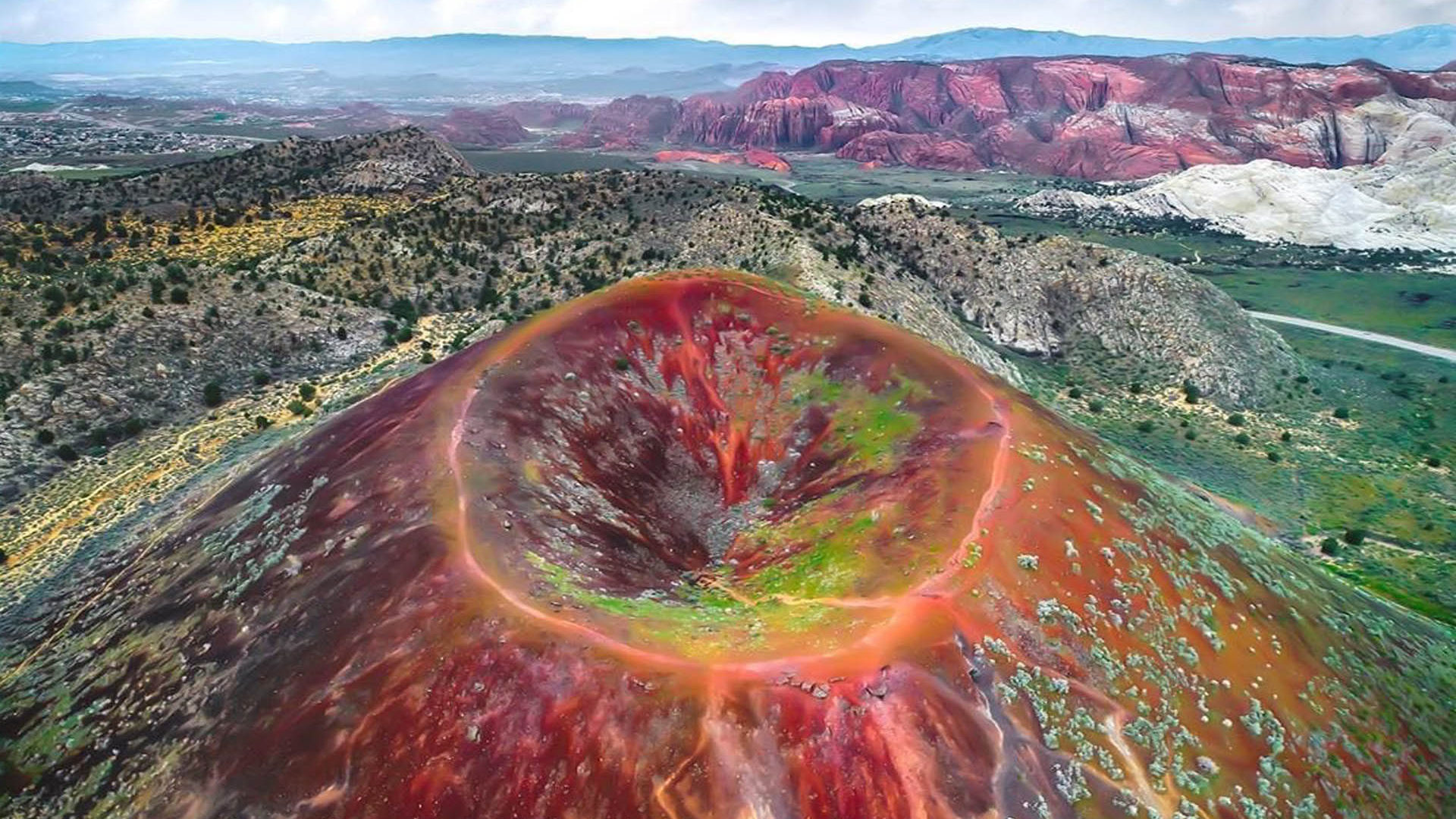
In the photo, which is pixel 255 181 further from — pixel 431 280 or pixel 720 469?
pixel 720 469

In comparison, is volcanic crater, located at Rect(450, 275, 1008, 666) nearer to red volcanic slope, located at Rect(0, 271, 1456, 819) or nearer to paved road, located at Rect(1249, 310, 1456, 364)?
red volcanic slope, located at Rect(0, 271, 1456, 819)

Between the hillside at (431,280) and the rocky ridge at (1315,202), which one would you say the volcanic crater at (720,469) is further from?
the rocky ridge at (1315,202)

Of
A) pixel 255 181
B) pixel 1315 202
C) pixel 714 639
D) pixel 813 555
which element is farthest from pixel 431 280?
pixel 1315 202

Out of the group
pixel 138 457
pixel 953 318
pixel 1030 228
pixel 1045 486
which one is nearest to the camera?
pixel 1045 486

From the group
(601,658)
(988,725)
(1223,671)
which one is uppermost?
(601,658)

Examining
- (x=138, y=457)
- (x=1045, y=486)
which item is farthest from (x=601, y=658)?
(x=138, y=457)

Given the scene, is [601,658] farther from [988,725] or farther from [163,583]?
[163,583]

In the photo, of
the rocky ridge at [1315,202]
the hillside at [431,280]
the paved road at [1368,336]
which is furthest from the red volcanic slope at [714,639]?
the rocky ridge at [1315,202]
